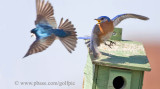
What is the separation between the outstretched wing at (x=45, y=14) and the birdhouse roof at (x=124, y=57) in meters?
0.53

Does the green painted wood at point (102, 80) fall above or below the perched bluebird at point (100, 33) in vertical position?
below

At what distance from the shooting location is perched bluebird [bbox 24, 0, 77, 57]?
4438 mm

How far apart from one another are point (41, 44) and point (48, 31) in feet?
0.44

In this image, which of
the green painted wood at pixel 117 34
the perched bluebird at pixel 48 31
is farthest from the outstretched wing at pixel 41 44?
the green painted wood at pixel 117 34

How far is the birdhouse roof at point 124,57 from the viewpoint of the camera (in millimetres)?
4684

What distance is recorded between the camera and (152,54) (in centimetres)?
822

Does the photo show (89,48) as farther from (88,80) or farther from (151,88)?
(151,88)

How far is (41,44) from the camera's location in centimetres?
448

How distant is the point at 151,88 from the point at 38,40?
11.9 ft

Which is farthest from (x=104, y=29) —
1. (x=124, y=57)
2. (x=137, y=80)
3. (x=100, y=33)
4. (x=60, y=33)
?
(x=137, y=80)

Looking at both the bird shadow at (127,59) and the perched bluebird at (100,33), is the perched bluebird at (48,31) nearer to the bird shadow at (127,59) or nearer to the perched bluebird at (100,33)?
the perched bluebird at (100,33)

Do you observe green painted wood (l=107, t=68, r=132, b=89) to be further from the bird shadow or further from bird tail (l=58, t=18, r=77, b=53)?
bird tail (l=58, t=18, r=77, b=53)

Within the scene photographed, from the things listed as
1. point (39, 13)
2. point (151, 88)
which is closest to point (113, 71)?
point (39, 13)

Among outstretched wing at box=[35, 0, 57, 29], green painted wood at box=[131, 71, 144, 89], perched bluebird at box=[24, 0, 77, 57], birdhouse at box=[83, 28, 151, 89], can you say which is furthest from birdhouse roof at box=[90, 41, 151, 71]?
outstretched wing at box=[35, 0, 57, 29]
